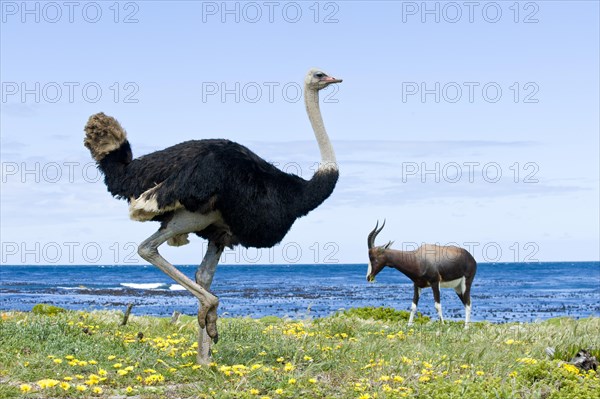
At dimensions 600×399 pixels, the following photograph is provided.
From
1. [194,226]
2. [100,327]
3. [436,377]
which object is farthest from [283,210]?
[100,327]

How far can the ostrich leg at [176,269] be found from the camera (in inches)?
344

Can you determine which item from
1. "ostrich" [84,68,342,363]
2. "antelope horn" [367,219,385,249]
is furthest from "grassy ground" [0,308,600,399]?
"antelope horn" [367,219,385,249]

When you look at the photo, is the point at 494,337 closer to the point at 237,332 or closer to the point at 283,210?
the point at 237,332

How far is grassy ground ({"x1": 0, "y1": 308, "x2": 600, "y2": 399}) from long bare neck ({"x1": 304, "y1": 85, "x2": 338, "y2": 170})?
217 cm

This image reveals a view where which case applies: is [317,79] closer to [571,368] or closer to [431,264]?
[571,368]

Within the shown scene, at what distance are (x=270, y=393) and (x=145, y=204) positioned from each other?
237 centimetres

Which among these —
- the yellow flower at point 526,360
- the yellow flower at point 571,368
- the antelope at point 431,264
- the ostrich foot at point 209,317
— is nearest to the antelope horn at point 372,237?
the antelope at point 431,264

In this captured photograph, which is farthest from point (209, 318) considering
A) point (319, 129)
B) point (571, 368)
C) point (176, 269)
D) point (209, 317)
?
point (571, 368)

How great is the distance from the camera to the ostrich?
8.88 meters

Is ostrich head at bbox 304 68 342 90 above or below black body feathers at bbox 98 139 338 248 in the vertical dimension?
above

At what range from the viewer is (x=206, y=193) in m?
→ 8.85

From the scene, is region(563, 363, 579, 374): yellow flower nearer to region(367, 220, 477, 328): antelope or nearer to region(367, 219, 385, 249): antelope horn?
region(367, 220, 477, 328): antelope

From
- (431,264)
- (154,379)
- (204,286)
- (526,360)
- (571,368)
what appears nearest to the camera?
(154,379)

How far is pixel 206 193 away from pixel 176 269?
34.6 inches
